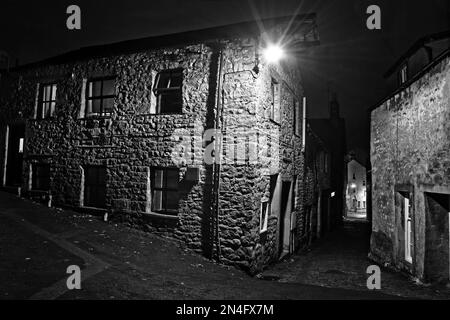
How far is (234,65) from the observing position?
→ 365 inches

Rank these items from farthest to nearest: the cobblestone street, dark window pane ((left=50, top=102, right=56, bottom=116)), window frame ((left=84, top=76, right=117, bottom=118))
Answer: dark window pane ((left=50, top=102, right=56, bottom=116)), window frame ((left=84, top=76, right=117, bottom=118)), the cobblestone street

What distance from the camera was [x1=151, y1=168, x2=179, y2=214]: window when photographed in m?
10.2

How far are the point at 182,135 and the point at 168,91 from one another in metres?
1.73

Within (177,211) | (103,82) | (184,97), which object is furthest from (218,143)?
(103,82)

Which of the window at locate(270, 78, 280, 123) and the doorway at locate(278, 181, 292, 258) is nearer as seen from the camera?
the window at locate(270, 78, 280, 123)

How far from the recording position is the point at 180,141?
→ 9.67 meters

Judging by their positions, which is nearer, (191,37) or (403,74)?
(191,37)

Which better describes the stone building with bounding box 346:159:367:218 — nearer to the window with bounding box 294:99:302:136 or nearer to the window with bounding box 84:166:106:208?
the window with bounding box 294:99:302:136

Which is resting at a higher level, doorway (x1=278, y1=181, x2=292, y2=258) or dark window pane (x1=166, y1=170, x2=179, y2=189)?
dark window pane (x1=166, y1=170, x2=179, y2=189)

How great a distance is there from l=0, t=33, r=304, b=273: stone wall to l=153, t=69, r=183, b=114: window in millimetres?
245

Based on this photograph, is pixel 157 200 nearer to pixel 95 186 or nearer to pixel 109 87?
pixel 95 186

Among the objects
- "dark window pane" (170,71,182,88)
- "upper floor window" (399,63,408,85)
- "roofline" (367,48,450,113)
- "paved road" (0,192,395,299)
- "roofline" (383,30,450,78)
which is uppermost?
"roofline" (383,30,450,78)

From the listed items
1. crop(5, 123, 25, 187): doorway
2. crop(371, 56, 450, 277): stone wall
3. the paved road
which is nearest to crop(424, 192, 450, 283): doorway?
crop(371, 56, 450, 277): stone wall

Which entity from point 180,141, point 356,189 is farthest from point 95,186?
point 356,189
